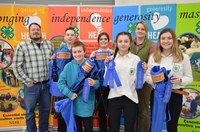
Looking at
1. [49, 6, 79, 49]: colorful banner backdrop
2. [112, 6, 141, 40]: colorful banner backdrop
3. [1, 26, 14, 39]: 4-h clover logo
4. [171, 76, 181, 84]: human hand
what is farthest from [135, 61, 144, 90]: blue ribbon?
[1, 26, 14, 39]: 4-h clover logo

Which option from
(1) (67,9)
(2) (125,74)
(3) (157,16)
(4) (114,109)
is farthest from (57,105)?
(3) (157,16)

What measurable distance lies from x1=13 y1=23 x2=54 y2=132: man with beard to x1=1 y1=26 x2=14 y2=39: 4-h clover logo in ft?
2.29

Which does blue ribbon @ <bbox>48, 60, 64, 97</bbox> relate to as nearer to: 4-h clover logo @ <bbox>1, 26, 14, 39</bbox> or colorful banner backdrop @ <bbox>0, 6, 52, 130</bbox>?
colorful banner backdrop @ <bbox>0, 6, 52, 130</bbox>

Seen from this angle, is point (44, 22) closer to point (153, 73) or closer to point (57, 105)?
point (57, 105)

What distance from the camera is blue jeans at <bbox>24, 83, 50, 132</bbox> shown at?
3232mm

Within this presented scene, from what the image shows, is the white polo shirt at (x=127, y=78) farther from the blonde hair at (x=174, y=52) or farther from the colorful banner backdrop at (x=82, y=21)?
the colorful banner backdrop at (x=82, y=21)

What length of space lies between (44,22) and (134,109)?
220 centimetres

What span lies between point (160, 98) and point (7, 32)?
2690 mm

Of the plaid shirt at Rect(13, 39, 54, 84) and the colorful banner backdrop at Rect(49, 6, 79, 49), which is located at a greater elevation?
the colorful banner backdrop at Rect(49, 6, 79, 49)

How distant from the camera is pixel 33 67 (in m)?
3.20

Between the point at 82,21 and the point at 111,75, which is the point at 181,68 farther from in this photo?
the point at 82,21

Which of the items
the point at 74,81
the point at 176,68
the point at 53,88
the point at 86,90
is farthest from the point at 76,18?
the point at 176,68

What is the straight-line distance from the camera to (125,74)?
2582 millimetres

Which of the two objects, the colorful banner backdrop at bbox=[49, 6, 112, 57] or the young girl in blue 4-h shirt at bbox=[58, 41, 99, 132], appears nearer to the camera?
the young girl in blue 4-h shirt at bbox=[58, 41, 99, 132]
